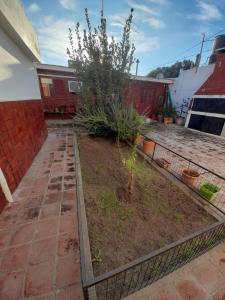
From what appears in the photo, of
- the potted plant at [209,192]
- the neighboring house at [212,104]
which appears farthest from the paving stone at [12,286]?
the neighboring house at [212,104]

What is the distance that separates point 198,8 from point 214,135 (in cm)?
572

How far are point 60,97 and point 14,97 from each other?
6.12 metres

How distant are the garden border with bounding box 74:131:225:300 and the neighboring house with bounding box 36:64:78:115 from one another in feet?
25.9

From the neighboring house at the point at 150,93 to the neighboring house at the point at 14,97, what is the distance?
7742mm

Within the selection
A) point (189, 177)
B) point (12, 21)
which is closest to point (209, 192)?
point (189, 177)

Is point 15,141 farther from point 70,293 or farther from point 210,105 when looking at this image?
point 210,105

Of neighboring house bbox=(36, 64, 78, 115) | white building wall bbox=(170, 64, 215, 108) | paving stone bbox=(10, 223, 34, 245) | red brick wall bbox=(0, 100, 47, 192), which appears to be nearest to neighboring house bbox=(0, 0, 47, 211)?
Answer: red brick wall bbox=(0, 100, 47, 192)

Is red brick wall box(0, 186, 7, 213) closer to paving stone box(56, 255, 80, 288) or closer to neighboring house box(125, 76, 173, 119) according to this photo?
paving stone box(56, 255, 80, 288)

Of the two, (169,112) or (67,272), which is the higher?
(169,112)

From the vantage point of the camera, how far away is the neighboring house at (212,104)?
23.5 ft

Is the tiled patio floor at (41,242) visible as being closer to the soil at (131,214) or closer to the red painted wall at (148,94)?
the soil at (131,214)

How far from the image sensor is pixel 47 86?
814cm

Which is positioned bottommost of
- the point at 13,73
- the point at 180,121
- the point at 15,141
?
the point at 180,121

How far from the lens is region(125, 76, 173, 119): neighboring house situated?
1005 centimetres
